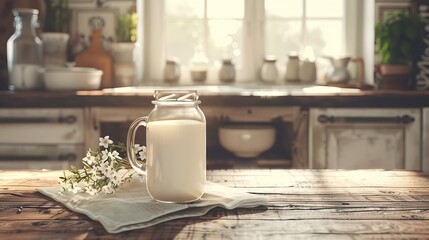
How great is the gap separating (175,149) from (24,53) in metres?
2.07

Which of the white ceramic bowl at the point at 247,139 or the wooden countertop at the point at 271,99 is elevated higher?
the wooden countertop at the point at 271,99

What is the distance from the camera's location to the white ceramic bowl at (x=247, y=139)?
8.23ft

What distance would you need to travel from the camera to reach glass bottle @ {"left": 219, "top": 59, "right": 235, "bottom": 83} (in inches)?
124

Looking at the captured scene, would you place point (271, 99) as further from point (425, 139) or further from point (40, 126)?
point (40, 126)

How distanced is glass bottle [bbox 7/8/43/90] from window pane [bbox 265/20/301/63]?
1258mm

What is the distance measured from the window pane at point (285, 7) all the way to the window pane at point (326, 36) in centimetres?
9

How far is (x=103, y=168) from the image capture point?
0.99m

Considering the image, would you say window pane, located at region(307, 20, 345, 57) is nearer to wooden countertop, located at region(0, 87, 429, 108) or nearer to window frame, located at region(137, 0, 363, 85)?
window frame, located at region(137, 0, 363, 85)

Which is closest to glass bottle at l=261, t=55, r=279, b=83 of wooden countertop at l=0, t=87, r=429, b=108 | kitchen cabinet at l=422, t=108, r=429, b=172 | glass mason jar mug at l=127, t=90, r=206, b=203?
wooden countertop at l=0, t=87, r=429, b=108

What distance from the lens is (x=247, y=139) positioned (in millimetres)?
2516

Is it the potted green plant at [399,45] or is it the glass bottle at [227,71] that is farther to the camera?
the glass bottle at [227,71]

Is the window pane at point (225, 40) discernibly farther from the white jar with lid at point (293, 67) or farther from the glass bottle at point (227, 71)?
the white jar with lid at point (293, 67)

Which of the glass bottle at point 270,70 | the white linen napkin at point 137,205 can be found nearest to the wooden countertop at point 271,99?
the glass bottle at point 270,70

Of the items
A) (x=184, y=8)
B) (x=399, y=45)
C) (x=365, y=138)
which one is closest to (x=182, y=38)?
(x=184, y=8)
